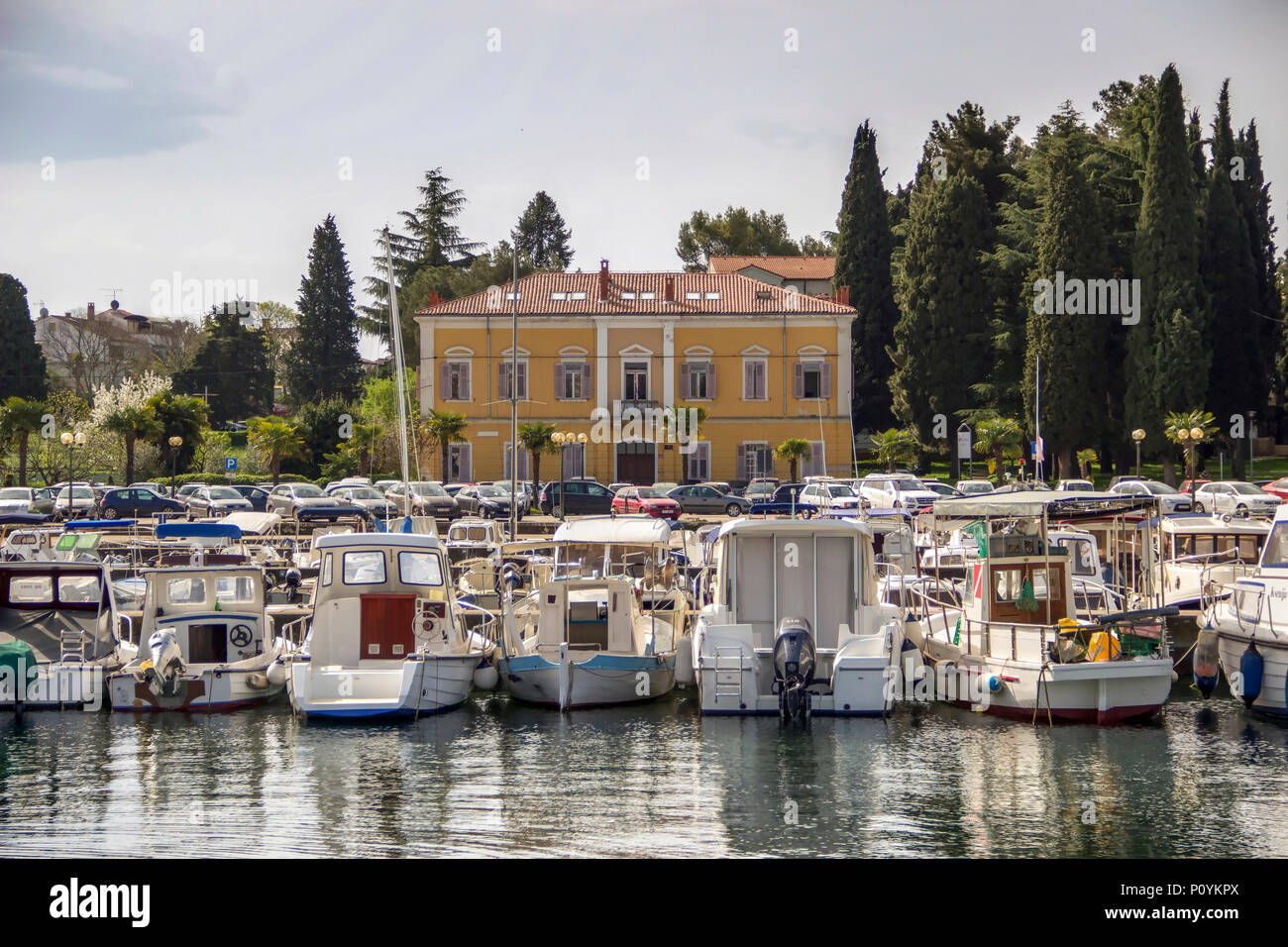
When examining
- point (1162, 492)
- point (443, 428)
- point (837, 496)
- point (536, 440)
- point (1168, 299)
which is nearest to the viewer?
point (837, 496)

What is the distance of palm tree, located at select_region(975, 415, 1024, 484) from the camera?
5550 centimetres

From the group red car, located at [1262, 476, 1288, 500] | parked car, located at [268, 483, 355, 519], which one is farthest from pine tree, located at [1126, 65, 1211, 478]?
parked car, located at [268, 483, 355, 519]

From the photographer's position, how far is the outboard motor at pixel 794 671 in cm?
1908

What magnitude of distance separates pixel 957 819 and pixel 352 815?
659 centimetres

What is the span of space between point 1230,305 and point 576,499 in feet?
96.6

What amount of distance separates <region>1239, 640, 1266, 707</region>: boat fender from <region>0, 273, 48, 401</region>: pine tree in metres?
65.5

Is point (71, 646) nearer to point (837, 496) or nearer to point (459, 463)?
point (837, 496)

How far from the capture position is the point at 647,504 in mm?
46719

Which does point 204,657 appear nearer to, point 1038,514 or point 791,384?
point 1038,514

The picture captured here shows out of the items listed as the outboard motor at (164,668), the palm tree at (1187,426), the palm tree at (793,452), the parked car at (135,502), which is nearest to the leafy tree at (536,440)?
the palm tree at (793,452)

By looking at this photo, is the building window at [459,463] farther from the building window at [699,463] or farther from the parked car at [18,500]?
the parked car at [18,500]

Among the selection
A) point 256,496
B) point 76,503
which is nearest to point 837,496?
point 256,496

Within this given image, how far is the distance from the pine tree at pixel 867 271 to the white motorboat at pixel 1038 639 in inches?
1711
